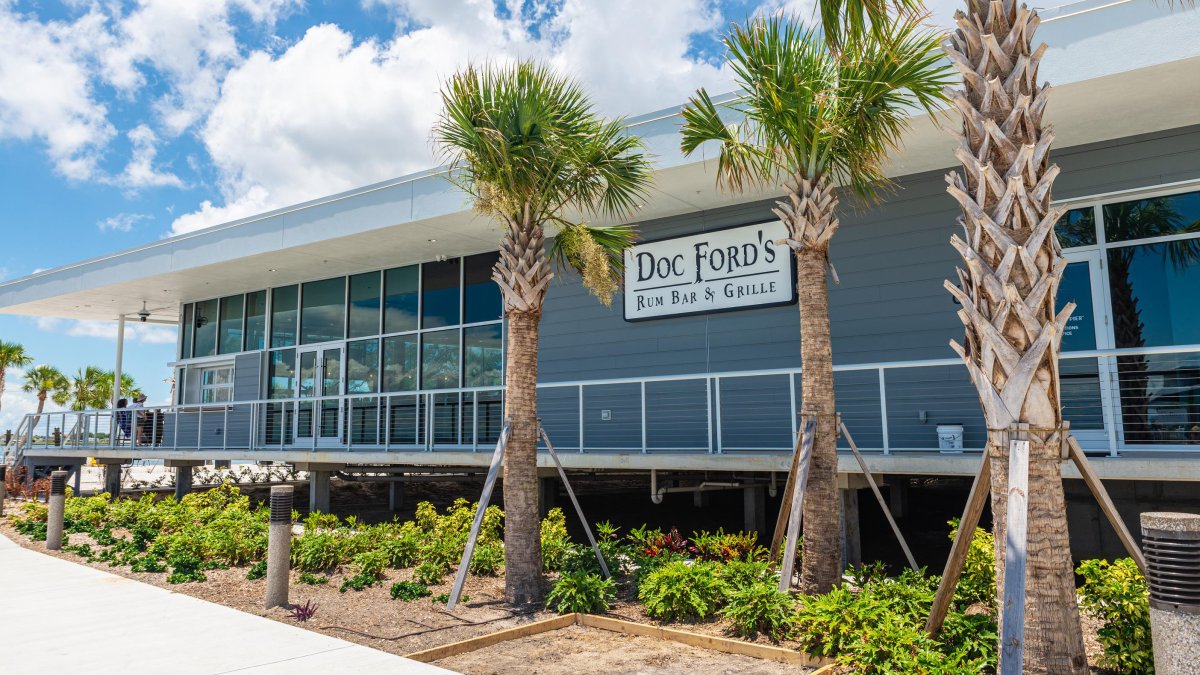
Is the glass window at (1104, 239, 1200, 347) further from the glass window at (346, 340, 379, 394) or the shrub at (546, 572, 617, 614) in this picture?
the glass window at (346, 340, 379, 394)

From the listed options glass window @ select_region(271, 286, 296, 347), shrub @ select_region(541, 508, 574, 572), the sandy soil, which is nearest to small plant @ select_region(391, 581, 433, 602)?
shrub @ select_region(541, 508, 574, 572)

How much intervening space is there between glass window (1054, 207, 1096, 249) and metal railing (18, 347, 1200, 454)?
1.49 m

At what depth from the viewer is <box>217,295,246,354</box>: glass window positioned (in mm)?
20672

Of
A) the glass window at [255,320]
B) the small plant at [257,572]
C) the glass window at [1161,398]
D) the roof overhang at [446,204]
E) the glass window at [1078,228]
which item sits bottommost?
the small plant at [257,572]

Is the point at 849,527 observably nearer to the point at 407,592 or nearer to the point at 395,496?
the point at 407,592

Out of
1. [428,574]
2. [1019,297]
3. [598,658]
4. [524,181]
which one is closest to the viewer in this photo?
[1019,297]

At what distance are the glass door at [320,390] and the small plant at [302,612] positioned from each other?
9978mm

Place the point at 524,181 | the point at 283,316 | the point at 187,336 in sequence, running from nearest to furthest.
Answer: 1. the point at 524,181
2. the point at 283,316
3. the point at 187,336

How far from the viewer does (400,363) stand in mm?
17156

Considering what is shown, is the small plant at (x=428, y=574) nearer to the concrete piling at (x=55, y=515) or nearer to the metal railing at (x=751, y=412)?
the metal railing at (x=751, y=412)

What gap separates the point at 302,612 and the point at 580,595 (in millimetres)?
2318

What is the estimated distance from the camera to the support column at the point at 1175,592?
3.79 metres

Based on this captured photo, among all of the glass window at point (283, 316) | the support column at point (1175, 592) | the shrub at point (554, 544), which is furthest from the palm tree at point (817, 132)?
the glass window at point (283, 316)

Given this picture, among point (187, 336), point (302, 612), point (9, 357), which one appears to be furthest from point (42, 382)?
point (302, 612)
